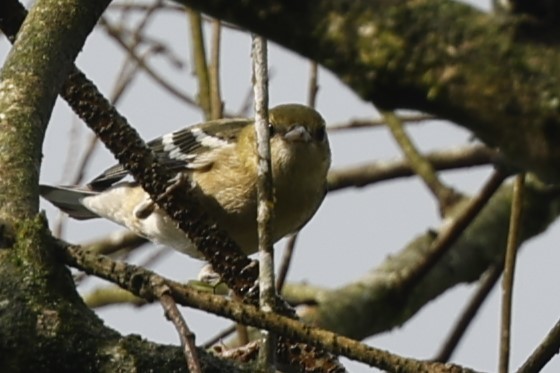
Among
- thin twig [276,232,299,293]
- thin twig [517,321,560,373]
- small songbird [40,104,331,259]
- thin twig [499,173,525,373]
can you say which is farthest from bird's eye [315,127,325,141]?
thin twig [517,321,560,373]

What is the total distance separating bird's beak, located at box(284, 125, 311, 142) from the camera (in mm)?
5117

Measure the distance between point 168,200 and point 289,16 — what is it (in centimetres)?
196

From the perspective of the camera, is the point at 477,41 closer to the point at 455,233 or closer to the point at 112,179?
the point at 455,233

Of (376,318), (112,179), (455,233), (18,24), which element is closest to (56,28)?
(18,24)

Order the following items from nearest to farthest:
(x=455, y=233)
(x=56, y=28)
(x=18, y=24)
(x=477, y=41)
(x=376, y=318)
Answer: (x=477, y=41) < (x=56, y=28) < (x=18, y=24) < (x=455, y=233) < (x=376, y=318)

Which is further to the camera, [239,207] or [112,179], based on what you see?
[112,179]

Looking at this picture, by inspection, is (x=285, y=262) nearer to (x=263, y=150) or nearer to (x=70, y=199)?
(x=263, y=150)

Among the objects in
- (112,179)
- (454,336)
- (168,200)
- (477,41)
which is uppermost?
(112,179)

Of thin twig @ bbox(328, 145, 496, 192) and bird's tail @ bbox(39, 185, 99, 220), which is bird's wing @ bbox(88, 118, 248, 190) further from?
thin twig @ bbox(328, 145, 496, 192)

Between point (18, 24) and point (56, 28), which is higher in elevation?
point (18, 24)

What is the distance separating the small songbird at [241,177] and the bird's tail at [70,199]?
1.51ft

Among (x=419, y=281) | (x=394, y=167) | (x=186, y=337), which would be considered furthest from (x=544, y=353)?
(x=394, y=167)

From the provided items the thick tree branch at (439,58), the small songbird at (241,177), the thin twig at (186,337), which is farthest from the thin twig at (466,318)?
the thick tree branch at (439,58)

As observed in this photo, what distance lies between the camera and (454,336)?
4941mm
